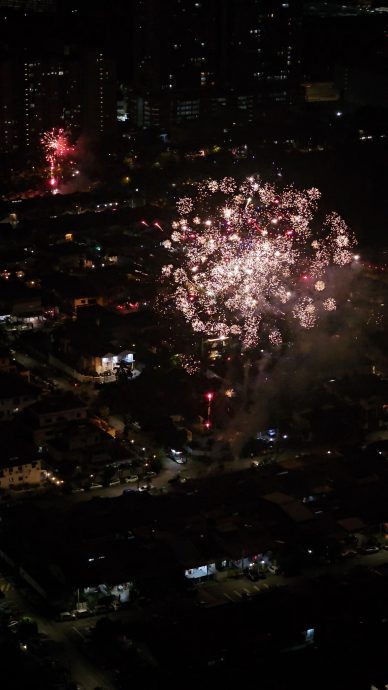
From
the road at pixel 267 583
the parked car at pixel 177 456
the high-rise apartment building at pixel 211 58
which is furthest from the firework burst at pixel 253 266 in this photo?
the high-rise apartment building at pixel 211 58

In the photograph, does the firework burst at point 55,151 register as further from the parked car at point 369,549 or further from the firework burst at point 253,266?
the parked car at point 369,549

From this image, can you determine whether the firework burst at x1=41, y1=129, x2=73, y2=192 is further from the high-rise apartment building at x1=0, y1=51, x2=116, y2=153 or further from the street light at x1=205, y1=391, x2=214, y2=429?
the street light at x1=205, y1=391, x2=214, y2=429

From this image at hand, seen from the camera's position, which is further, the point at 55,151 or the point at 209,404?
the point at 55,151

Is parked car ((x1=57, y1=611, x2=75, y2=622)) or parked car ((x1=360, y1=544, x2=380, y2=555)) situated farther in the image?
parked car ((x1=360, y1=544, x2=380, y2=555))

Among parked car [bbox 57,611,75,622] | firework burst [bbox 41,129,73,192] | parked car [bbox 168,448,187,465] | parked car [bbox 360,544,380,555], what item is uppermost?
parked car [bbox 57,611,75,622]

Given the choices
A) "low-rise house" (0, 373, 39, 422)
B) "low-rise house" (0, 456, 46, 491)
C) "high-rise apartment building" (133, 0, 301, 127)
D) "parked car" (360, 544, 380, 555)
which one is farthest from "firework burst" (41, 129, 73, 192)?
"parked car" (360, 544, 380, 555)

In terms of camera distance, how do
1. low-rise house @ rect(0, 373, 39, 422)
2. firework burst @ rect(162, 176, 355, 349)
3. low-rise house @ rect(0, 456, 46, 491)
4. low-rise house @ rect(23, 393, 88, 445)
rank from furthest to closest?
firework burst @ rect(162, 176, 355, 349) < low-rise house @ rect(0, 373, 39, 422) < low-rise house @ rect(23, 393, 88, 445) < low-rise house @ rect(0, 456, 46, 491)

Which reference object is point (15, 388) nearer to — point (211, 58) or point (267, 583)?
point (267, 583)

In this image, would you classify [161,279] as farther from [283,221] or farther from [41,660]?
[41,660]

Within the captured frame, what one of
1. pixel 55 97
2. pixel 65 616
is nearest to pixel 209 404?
pixel 65 616
